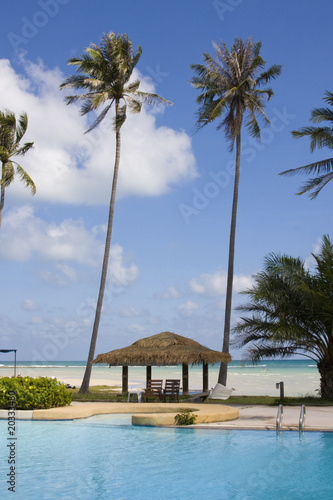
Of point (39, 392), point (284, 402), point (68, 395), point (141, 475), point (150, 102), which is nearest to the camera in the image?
point (141, 475)

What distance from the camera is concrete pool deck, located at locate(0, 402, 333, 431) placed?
13273 mm

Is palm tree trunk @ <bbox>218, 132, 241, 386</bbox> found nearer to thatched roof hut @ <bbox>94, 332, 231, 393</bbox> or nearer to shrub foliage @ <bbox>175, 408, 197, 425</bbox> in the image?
thatched roof hut @ <bbox>94, 332, 231, 393</bbox>

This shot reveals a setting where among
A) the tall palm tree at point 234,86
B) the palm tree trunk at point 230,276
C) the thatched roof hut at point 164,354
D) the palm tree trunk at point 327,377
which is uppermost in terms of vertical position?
the tall palm tree at point 234,86

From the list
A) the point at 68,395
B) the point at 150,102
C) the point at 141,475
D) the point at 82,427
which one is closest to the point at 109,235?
the point at 150,102

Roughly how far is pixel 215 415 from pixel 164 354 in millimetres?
6037

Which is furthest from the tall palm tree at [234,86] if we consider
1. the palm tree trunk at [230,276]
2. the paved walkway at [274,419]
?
the paved walkway at [274,419]

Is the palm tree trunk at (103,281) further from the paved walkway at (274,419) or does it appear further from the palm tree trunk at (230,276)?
the paved walkway at (274,419)

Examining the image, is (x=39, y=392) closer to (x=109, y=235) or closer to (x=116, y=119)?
(x=109, y=235)

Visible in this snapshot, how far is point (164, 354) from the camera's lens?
20.1m

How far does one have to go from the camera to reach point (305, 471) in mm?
10031

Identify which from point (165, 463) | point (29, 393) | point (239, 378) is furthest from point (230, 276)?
point (239, 378)

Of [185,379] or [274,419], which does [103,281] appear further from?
[274,419]

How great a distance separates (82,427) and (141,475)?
499 cm

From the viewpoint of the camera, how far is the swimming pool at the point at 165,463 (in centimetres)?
869
